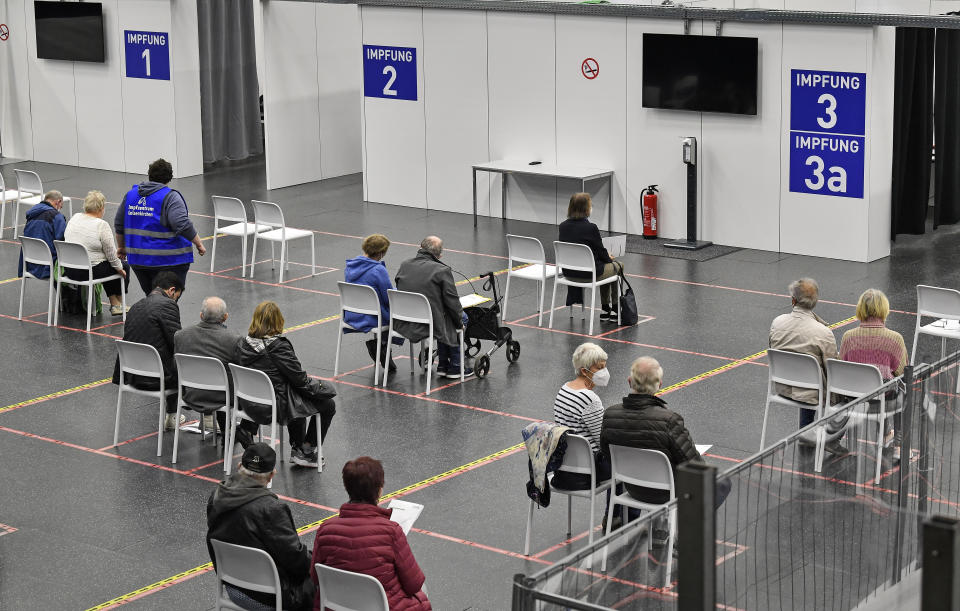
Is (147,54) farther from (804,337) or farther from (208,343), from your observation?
(804,337)

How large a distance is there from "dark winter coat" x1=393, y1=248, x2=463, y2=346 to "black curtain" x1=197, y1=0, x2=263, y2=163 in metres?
12.1

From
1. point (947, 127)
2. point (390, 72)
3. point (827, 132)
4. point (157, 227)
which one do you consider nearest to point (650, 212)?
point (827, 132)

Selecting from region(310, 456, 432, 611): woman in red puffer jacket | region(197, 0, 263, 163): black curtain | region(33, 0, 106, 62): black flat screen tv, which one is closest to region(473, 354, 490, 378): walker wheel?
region(310, 456, 432, 611): woman in red puffer jacket

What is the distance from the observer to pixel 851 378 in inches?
344

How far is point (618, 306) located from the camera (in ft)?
42.1

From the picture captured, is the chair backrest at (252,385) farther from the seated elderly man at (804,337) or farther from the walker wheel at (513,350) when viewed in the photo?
the seated elderly man at (804,337)

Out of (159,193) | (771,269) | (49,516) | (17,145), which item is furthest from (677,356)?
(17,145)

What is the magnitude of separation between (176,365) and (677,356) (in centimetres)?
444

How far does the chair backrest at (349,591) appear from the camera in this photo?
5727 mm

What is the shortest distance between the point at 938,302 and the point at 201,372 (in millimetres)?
5672

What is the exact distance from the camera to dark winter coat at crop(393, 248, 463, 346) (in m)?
10.9

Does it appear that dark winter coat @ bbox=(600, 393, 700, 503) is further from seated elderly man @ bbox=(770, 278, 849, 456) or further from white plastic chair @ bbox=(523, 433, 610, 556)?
seated elderly man @ bbox=(770, 278, 849, 456)

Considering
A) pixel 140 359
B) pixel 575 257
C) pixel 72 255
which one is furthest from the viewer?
pixel 72 255

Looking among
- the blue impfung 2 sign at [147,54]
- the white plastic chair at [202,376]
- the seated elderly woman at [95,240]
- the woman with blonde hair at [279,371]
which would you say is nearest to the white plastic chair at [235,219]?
the seated elderly woman at [95,240]
